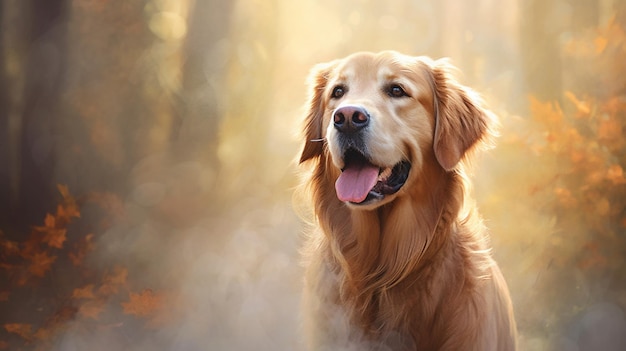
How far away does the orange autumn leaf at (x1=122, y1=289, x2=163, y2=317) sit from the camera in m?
3.13

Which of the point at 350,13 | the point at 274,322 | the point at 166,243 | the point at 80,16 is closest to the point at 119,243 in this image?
the point at 166,243

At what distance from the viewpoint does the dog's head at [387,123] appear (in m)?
2.23

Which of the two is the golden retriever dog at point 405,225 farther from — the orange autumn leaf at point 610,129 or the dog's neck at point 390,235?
the orange autumn leaf at point 610,129

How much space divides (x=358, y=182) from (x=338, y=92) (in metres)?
0.37

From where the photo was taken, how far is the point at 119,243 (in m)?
3.12

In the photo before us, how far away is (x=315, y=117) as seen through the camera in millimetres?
2625

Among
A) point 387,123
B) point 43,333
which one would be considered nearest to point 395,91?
point 387,123

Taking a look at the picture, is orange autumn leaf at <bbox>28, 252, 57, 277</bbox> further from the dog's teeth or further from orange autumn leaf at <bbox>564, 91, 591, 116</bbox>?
orange autumn leaf at <bbox>564, 91, 591, 116</bbox>

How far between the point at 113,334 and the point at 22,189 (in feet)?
2.33

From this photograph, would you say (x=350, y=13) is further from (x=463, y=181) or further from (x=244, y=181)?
(x=463, y=181)

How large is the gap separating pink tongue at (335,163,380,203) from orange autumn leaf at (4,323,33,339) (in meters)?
1.55

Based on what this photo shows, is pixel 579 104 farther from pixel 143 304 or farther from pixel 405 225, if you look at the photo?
pixel 143 304

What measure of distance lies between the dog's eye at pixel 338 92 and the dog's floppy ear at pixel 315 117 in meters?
0.09

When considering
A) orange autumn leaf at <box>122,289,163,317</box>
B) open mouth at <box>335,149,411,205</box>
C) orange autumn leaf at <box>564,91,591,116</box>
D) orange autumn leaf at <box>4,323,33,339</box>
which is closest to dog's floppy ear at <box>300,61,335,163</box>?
open mouth at <box>335,149,411,205</box>
